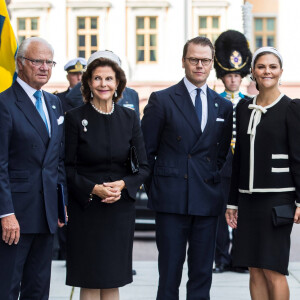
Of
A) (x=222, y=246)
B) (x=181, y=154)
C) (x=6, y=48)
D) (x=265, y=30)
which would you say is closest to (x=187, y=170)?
(x=181, y=154)

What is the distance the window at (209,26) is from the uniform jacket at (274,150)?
32528 mm

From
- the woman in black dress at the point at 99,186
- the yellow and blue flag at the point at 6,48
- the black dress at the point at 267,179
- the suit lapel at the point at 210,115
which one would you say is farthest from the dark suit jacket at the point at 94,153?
the black dress at the point at 267,179

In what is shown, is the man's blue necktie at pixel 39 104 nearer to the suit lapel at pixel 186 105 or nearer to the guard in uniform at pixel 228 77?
the suit lapel at pixel 186 105

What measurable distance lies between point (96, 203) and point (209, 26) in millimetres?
33092

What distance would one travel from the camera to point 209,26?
37531mm

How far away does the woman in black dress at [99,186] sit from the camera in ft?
16.7

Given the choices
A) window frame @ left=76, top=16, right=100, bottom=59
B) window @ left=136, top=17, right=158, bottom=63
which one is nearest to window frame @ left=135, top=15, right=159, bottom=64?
window @ left=136, top=17, right=158, bottom=63

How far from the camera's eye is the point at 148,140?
18.5ft

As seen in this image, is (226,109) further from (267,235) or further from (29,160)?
(29,160)

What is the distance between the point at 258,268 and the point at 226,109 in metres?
1.12

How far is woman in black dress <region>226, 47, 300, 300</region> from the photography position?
17.0 ft

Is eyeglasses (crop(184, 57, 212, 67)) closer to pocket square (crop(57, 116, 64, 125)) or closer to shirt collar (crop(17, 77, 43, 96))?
pocket square (crop(57, 116, 64, 125))

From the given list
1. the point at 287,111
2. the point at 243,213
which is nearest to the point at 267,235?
the point at 243,213

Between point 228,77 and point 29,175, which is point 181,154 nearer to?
point 29,175
